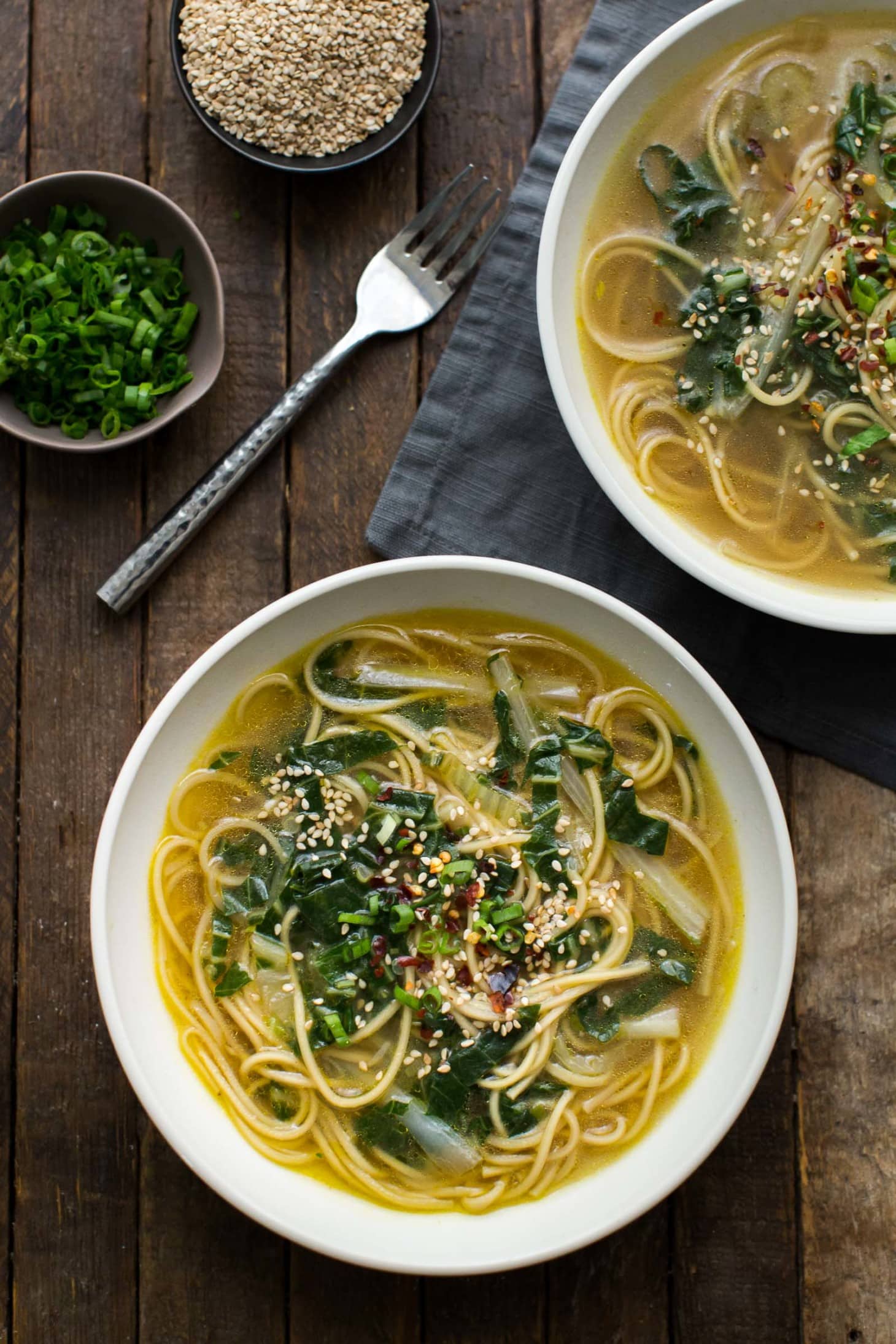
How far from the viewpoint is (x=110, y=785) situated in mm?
3307

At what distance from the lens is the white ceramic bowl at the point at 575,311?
2.85 meters

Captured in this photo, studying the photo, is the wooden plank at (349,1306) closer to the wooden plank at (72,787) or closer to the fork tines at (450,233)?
the wooden plank at (72,787)

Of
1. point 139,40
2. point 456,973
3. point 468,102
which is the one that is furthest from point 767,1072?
point 139,40

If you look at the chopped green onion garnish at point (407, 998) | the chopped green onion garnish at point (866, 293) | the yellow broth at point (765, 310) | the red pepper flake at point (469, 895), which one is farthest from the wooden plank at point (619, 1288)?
the chopped green onion garnish at point (866, 293)

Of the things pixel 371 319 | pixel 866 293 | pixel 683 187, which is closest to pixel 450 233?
pixel 371 319

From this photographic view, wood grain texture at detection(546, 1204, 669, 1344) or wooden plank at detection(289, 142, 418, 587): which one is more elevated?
wooden plank at detection(289, 142, 418, 587)

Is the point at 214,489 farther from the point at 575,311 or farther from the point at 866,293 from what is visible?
the point at 866,293

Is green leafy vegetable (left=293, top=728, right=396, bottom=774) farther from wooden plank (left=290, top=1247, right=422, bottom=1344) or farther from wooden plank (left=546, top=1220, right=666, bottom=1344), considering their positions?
wooden plank (left=546, top=1220, right=666, bottom=1344)

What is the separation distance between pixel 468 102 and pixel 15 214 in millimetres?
1450

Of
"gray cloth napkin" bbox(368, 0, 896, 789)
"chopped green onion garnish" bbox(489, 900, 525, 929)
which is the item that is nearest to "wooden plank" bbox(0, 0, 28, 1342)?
"gray cloth napkin" bbox(368, 0, 896, 789)

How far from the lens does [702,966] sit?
3.04m

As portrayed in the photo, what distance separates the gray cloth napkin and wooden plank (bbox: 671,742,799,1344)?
41.6 inches

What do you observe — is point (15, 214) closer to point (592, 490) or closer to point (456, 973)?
point (592, 490)

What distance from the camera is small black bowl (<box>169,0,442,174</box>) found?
3.17 metres
